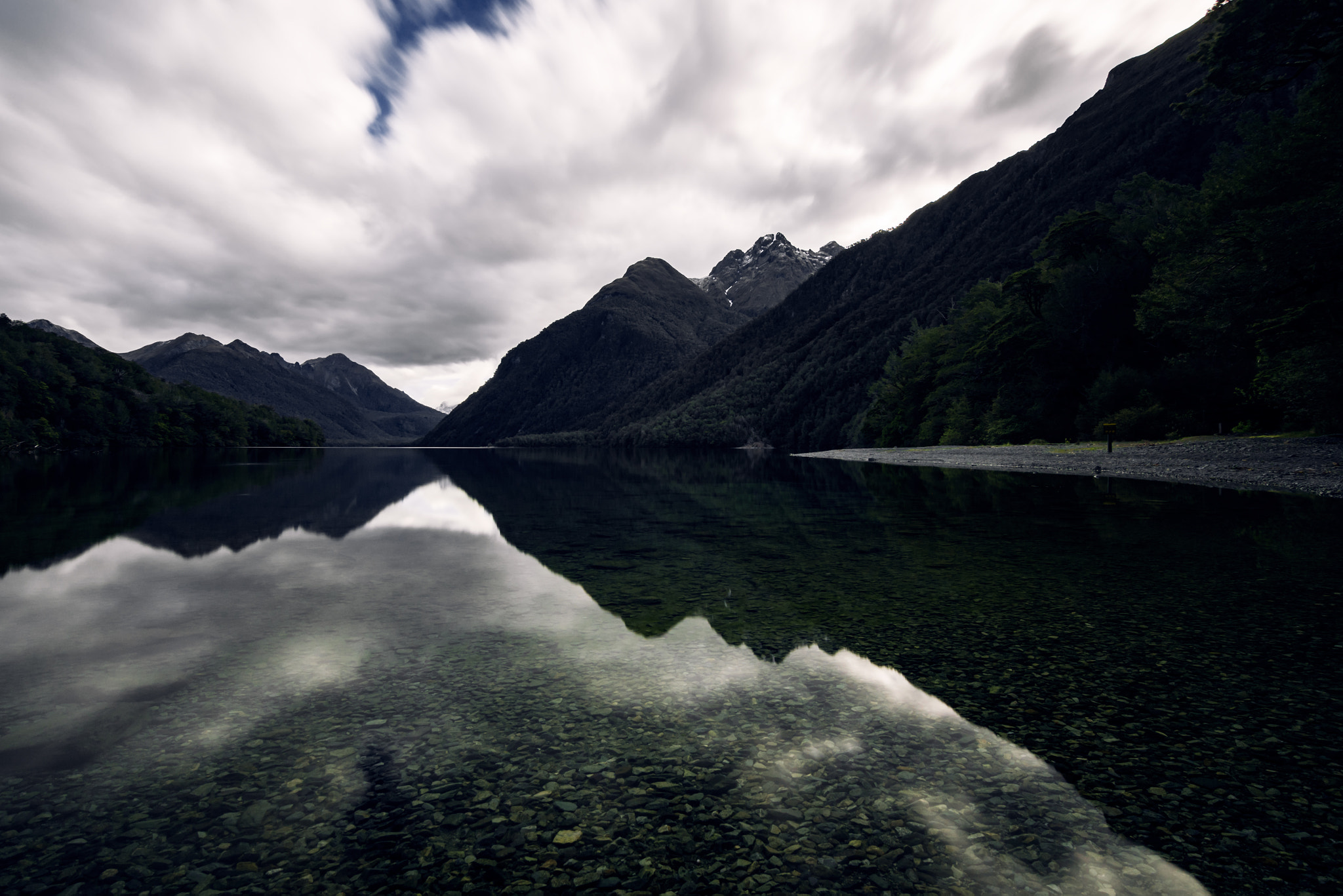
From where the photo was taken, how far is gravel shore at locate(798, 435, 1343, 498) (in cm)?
2973

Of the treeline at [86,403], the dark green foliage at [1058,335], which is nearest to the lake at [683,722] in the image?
the dark green foliage at [1058,335]

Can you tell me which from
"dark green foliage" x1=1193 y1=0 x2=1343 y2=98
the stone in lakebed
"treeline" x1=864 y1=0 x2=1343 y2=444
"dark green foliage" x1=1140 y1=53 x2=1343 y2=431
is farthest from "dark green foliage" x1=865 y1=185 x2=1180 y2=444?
the stone in lakebed

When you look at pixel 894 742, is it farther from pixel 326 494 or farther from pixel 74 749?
pixel 326 494

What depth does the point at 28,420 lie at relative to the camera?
125625 millimetres

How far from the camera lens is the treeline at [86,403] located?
128000 millimetres

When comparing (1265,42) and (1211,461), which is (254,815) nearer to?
(1211,461)

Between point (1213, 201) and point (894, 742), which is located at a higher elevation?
point (1213, 201)

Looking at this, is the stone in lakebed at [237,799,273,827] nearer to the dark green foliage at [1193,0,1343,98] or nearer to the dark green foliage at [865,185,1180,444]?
the dark green foliage at [1193,0,1343,98]

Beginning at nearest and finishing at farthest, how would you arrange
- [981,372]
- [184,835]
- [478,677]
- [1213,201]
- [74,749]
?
[184,835] < [74,749] < [478,677] < [1213,201] < [981,372]

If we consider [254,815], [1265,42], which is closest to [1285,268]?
[1265,42]

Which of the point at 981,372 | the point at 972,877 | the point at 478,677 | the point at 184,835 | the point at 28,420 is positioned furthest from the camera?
the point at 28,420

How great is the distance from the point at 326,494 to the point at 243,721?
35.2 metres

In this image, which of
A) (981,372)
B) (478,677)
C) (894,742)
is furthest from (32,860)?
(981,372)

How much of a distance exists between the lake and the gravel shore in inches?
708
